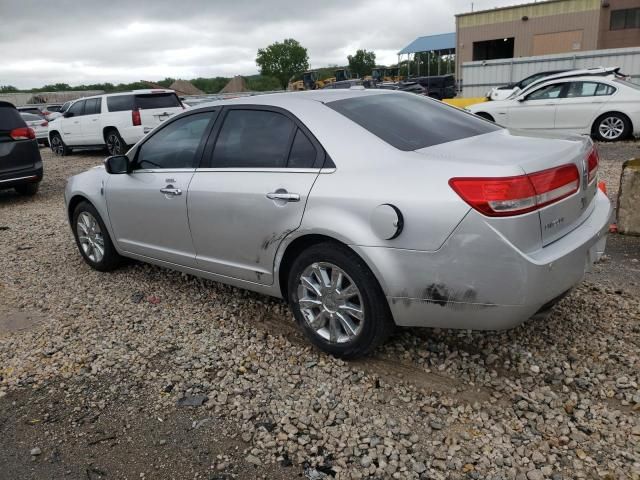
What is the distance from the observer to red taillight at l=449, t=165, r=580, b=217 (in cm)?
261

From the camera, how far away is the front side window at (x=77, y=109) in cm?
1544

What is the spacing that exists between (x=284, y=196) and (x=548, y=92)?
10641mm

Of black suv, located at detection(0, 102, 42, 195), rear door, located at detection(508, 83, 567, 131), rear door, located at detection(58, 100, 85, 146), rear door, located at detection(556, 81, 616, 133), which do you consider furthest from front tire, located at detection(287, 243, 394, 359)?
rear door, located at detection(58, 100, 85, 146)

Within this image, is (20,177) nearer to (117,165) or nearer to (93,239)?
(93,239)

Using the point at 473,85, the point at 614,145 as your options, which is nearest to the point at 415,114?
the point at 614,145

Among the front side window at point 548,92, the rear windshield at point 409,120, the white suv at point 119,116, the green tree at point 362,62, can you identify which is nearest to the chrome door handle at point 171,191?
the rear windshield at point 409,120

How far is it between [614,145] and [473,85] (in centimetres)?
1074

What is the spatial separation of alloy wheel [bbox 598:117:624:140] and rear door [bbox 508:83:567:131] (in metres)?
0.99

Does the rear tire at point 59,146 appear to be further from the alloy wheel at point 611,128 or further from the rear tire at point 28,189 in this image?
the alloy wheel at point 611,128

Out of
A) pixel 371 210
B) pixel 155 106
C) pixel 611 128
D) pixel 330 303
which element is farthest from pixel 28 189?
pixel 611 128

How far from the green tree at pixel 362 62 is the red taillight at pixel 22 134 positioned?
74892 mm

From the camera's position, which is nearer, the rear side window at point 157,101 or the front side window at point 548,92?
the front side window at point 548,92

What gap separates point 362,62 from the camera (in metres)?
84.4

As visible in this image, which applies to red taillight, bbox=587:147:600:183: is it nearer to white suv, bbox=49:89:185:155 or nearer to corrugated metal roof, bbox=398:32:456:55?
white suv, bbox=49:89:185:155
